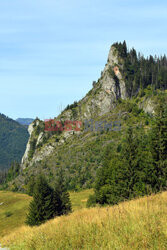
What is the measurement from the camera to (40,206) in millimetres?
48438

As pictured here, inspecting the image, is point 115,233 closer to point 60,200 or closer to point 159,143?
point 159,143

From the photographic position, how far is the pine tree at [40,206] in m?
47.0

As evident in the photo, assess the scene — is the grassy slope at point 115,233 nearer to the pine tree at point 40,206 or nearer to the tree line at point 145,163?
the tree line at point 145,163

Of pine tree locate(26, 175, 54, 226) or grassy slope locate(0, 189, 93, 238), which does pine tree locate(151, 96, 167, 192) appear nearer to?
pine tree locate(26, 175, 54, 226)

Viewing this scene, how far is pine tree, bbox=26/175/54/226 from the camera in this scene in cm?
4703

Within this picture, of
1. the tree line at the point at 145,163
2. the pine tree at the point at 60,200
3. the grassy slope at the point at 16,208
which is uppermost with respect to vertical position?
the tree line at the point at 145,163

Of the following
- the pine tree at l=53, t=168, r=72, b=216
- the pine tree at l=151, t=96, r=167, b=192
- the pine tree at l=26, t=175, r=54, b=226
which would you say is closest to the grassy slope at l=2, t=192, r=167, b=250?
the pine tree at l=151, t=96, r=167, b=192

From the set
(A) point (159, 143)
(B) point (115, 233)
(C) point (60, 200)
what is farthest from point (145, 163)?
(B) point (115, 233)

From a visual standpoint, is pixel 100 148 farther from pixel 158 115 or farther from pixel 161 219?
pixel 161 219

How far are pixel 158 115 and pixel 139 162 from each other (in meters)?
9.18

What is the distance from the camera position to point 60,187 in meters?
59.8

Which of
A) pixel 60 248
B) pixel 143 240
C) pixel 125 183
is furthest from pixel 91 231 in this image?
pixel 125 183

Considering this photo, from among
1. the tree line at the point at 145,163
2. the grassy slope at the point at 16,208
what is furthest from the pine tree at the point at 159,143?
the grassy slope at the point at 16,208

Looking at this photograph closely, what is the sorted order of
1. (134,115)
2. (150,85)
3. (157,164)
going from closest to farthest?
(157,164) → (134,115) → (150,85)
